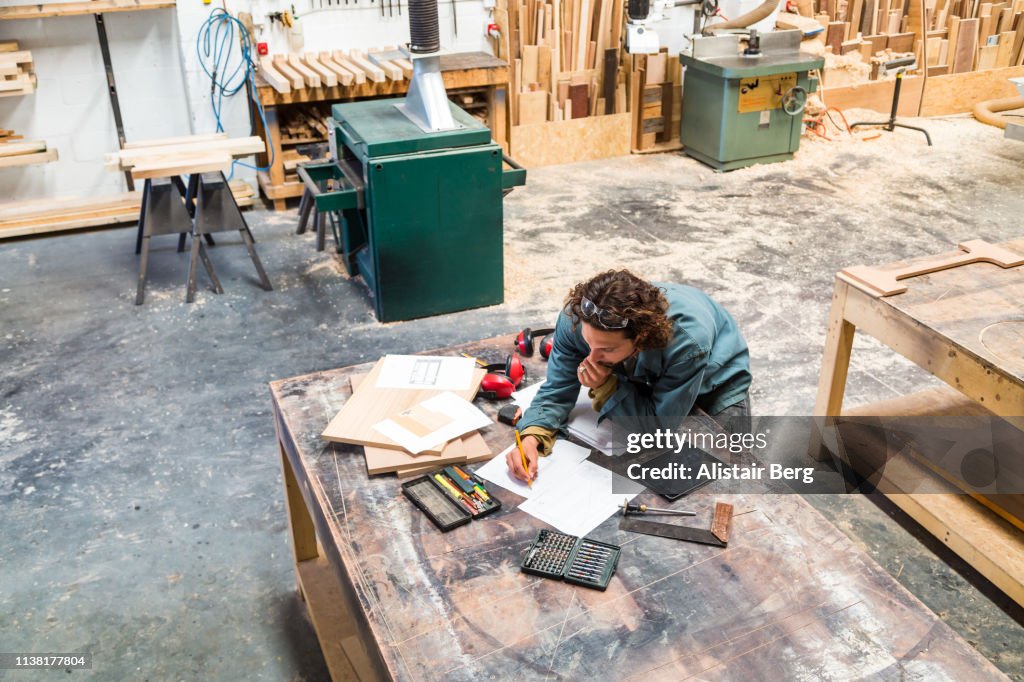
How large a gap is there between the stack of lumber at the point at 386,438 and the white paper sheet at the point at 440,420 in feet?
0.05

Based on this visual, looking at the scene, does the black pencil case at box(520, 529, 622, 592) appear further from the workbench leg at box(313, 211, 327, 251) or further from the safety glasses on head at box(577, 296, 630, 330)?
the workbench leg at box(313, 211, 327, 251)

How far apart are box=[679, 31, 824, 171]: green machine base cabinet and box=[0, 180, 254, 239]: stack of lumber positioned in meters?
3.61

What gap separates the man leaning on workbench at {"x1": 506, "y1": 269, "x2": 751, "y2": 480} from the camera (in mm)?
1986

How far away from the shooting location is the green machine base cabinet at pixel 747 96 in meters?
5.69

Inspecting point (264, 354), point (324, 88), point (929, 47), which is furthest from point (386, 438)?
point (929, 47)

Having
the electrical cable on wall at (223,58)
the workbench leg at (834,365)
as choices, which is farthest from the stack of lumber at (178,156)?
the workbench leg at (834,365)

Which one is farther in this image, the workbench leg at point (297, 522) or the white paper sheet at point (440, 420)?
the workbench leg at point (297, 522)

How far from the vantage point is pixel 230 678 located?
2.24m

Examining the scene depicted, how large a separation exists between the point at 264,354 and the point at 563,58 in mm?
3357

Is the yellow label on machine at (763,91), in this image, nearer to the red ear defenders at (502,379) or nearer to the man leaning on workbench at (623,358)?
the man leaning on workbench at (623,358)

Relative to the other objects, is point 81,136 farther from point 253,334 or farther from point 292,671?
point 292,671

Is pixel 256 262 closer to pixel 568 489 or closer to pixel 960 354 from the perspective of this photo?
pixel 568 489

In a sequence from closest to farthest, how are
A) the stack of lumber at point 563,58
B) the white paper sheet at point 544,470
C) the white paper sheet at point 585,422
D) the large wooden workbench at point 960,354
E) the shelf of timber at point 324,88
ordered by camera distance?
1. the white paper sheet at point 544,470
2. the white paper sheet at point 585,422
3. the large wooden workbench at point 960,354
4. the shelf of timber at point 324,88
5. the stack of lumber at point 563,58

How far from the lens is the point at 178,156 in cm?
420
